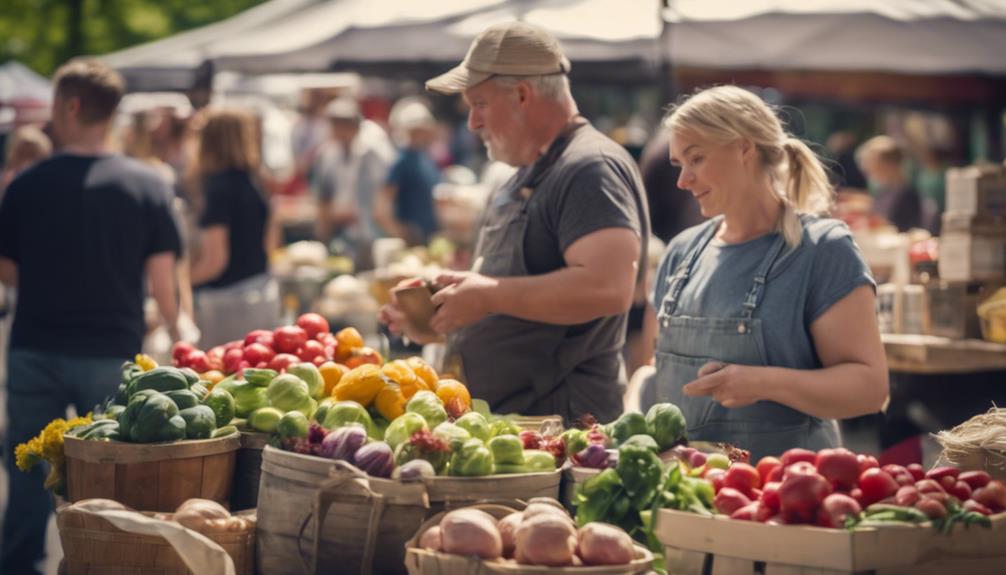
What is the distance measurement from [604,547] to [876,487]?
58cm

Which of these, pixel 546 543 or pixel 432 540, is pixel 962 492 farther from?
pixel 432 540

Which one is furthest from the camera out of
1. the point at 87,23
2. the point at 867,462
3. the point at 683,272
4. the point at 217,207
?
the point at 87,23

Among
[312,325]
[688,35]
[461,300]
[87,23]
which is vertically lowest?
[312,325]

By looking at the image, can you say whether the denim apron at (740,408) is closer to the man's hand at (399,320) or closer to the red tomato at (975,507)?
the man's hand at (399,320)

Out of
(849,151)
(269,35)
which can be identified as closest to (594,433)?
(269,35)

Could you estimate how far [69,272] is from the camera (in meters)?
5.88

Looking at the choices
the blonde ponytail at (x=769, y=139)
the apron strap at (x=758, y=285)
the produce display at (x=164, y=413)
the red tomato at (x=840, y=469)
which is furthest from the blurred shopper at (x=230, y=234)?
the red tomato at (x=840, y=469)

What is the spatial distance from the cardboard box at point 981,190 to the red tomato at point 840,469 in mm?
3749

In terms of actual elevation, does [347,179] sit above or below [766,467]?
below

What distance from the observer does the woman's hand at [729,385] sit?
365 centimetres

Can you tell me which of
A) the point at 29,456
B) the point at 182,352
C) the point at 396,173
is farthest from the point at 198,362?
the point at 396,173

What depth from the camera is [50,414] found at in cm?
588

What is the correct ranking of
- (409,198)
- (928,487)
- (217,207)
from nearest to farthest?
(928,487)
(217,207)
(409,198)

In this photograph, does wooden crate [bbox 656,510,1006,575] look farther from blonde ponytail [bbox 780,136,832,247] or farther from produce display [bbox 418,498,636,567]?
blonde ponytail [bbox 780,136,832,247]
